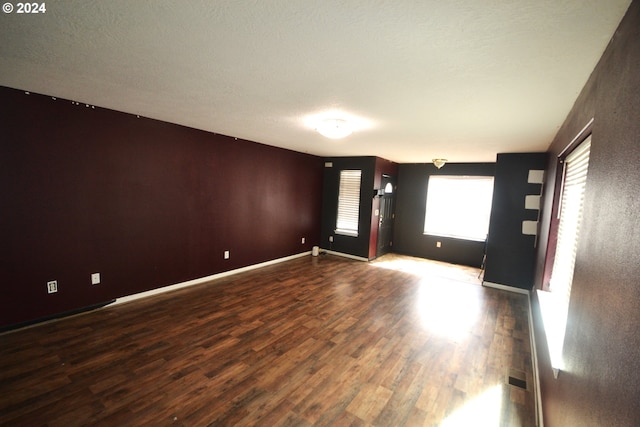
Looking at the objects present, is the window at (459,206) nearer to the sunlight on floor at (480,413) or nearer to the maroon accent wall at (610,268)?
the sunlight on floor at (480,413)

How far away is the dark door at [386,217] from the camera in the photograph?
653 centimetres

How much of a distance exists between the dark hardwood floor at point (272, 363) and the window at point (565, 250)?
2.08 feet

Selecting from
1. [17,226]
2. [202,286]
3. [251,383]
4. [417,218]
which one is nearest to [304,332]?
[251,383]

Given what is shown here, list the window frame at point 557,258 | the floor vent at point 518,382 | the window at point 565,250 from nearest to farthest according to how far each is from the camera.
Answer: the window frame at point 557,258
the window at point 565,250
the floor vent at point 518,382

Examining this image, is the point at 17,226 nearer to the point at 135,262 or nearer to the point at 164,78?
the point at 135,262

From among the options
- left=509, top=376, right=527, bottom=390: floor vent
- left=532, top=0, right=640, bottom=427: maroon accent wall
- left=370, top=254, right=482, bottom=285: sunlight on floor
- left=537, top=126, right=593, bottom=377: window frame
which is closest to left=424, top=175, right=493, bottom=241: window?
left=370, top=254, right=482, bottom=285: sunlight on floor

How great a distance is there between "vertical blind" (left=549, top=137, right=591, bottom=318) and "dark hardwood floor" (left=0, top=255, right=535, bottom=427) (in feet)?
2.81

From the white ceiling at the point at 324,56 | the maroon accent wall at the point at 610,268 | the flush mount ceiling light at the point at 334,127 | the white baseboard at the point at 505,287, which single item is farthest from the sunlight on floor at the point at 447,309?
the flush mount ceiling light at the point at 334,127

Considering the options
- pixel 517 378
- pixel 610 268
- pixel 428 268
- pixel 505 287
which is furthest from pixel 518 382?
pixel 428 268

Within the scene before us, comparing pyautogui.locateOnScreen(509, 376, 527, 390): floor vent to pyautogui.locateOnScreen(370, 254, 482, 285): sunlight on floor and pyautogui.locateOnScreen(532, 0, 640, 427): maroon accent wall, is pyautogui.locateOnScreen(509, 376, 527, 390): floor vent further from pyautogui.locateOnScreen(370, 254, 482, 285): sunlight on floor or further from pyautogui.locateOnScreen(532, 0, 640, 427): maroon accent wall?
pyautogui.locateOnScreen(370, 254, 482, 285): sunlight on floor

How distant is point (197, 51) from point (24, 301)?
3.19 metres

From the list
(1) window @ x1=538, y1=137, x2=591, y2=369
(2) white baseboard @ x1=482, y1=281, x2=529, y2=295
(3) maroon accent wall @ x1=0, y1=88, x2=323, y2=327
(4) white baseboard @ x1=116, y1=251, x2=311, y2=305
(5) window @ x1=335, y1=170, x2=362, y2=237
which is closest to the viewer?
(1) window @ x1=538, y1=137, x2=591, y2=369

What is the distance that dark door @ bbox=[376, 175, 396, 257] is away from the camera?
6.53 m

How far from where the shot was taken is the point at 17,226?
2648 mm
